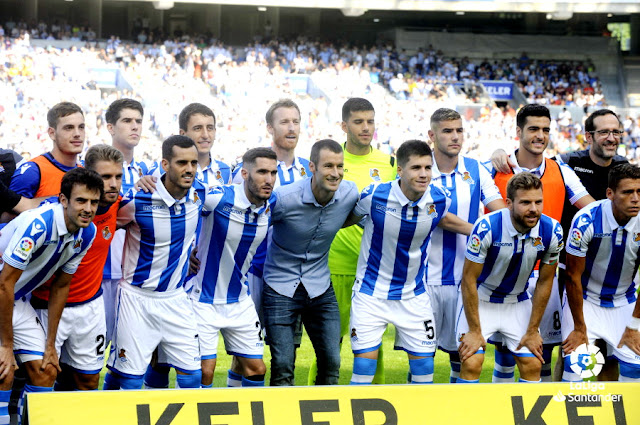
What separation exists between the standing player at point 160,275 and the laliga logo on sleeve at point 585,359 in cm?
264

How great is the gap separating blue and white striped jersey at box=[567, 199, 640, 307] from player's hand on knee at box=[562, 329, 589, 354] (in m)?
0.30

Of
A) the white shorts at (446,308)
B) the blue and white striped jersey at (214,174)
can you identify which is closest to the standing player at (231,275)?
the blue and white striped jersey at (214,174)

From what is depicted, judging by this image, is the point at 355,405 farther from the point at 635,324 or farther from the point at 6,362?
the point at 635,324

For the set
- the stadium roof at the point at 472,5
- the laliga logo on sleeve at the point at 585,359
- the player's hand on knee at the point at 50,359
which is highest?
the stadium roof at the point at 472,5

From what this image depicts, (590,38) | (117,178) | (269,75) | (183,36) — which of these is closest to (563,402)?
(117,178)

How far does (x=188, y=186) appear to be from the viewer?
202 inches

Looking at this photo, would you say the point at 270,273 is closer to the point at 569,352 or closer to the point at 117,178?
the point at 117,178

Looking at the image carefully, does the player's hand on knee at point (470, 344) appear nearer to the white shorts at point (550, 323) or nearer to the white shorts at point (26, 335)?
the white shorts at point (550, 323)

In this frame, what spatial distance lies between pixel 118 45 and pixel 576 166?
989 inches

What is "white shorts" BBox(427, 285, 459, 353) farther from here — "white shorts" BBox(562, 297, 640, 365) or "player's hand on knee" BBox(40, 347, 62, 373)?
"player's hand on knee" BBox(40, 347, 62, 373)

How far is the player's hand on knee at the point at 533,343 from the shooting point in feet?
17.6

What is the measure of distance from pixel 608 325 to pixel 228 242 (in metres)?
2.78

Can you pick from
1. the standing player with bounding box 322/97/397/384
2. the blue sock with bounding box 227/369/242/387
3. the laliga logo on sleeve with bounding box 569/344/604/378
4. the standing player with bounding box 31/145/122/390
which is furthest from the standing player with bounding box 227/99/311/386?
the laliga logo on sleeve with bounding box 569/344/604/378

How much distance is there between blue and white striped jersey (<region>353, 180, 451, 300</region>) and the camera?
17.8ft
